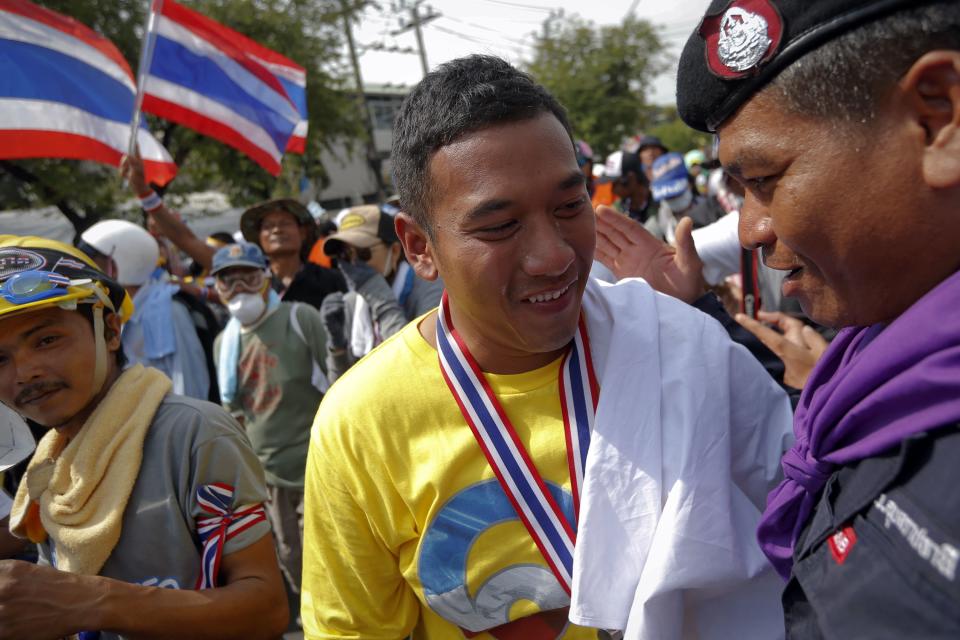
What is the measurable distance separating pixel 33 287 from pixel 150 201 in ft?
12.3

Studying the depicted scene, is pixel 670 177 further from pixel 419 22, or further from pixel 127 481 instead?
pixel 419 22

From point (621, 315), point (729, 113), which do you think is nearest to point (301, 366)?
point (621, 315)

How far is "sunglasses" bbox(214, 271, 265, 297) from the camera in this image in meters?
4.68

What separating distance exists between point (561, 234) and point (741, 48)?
1.99 ft

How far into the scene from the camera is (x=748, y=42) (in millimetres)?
1005

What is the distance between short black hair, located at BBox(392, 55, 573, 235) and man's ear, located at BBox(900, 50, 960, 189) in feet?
2.70

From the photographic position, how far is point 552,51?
30500mm

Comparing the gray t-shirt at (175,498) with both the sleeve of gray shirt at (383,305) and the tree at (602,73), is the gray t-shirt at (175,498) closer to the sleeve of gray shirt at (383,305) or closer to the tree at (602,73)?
the sleeve of gray shirt at (383,305)

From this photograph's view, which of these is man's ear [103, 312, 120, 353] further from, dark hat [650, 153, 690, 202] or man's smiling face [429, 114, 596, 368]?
dark hat [650, 153, 690, 202]

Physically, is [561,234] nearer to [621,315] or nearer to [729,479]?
[621,315]

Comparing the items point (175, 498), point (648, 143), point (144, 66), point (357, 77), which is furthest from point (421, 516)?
point (357, 77)

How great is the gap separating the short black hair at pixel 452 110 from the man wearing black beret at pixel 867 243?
0.54m

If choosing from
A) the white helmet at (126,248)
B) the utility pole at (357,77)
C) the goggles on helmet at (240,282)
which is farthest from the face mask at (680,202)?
the utility pole at (357,77)

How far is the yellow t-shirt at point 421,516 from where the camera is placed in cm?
158
